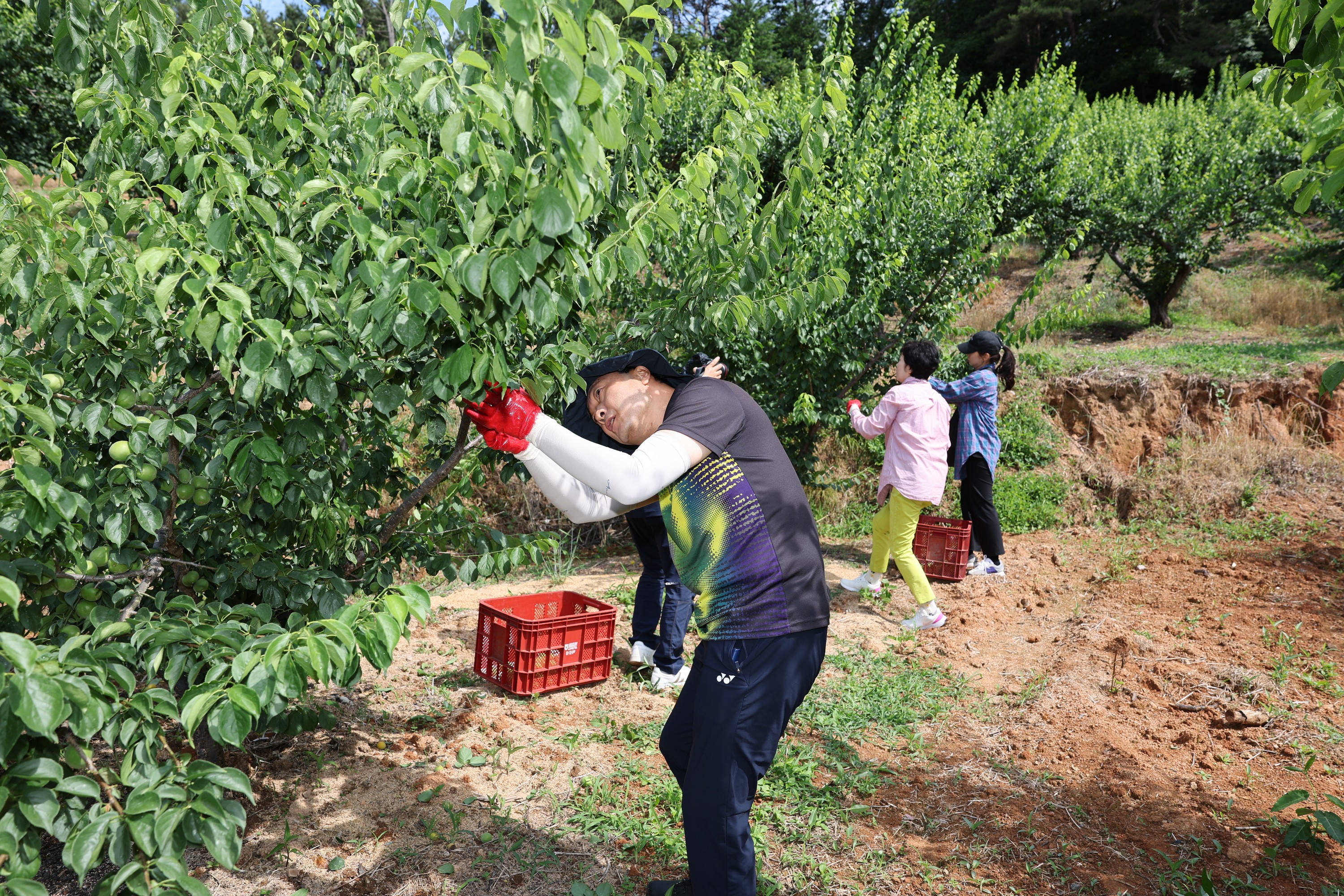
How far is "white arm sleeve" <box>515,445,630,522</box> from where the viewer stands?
2.26 m

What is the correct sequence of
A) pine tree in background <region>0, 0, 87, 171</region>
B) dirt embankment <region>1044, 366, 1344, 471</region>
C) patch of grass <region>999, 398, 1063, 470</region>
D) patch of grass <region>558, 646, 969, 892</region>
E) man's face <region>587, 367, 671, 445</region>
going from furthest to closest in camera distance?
pine tree in background <region>0, 0, 87, 171</region> < patch of grass <region>999, 398, 1063, 470</region> < dirt embankment <region>1044, 366, 1344, 471</region> < patch of grass <region>558, 646, 969, 892</region> < man's face <region>587, 367, 671, 445</region>

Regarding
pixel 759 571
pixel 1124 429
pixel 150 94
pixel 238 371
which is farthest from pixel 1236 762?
pixel 1124 429

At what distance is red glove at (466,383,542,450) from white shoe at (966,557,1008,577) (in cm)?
541

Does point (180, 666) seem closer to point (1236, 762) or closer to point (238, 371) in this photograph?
point (238, 371)

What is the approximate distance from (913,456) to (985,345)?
52.2 inches

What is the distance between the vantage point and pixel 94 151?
7.81ft

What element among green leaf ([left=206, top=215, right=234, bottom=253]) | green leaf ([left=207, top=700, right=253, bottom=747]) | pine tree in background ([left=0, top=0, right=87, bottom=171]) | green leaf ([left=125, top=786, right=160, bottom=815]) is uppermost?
pine tree in background ([left=0, top=0, right=87, bottom=171])

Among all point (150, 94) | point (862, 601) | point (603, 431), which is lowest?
point (862, 601)

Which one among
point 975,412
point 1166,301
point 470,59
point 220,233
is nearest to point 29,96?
point 975,412

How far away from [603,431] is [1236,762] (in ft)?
11.3

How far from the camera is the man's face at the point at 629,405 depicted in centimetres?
245

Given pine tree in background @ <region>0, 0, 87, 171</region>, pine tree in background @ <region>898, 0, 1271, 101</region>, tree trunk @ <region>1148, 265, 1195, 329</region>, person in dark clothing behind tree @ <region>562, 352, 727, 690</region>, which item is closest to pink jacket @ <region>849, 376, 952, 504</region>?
person in dark clothing behind tree @ <region>562, 352, 727, 690</region>

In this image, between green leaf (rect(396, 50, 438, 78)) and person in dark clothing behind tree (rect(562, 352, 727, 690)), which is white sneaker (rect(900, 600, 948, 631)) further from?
green leaf (rect(396, 50, 438, 78))

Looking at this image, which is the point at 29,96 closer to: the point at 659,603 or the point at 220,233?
the point at 659,603
